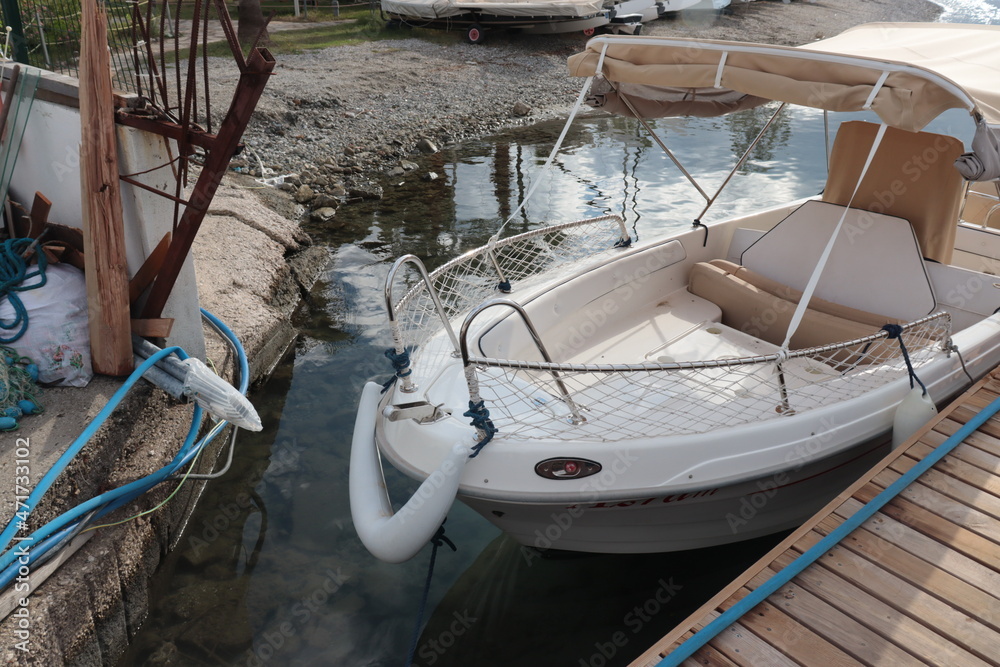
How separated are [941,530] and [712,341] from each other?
187 centimetres

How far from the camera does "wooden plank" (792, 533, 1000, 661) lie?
2.67 m

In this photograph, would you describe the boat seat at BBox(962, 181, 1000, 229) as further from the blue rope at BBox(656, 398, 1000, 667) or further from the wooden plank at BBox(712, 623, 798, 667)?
the wooden plank at BBox(712, 623, 798, 667)

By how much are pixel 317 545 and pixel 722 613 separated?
99.5 inches

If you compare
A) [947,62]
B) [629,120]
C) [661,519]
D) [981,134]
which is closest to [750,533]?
[661,519]

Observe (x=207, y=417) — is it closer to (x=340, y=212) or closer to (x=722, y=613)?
(x=722, y=613)

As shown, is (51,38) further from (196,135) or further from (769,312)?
(769,312)

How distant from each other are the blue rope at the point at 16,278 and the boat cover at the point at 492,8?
1552 centimetres

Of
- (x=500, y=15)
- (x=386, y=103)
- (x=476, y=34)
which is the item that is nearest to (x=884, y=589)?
(x=386, y=103)

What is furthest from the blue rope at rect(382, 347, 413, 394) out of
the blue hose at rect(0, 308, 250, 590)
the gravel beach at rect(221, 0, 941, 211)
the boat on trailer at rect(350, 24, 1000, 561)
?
the gravel beach at rect(221, 0, 941, 211)

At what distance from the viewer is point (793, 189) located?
11.5 m

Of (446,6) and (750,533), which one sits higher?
(446,6)

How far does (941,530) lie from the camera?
10.4 ft

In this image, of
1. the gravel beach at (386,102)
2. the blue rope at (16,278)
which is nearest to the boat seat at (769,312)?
the blue rope at (16,278)

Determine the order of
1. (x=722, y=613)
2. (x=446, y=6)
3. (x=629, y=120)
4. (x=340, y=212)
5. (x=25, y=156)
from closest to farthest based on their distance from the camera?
1. (x=722, y=613)
2. (x=25, y=156)
3. (x=340, y=212)
4. (x=629, y=120)
5. (x=446, y=6)
